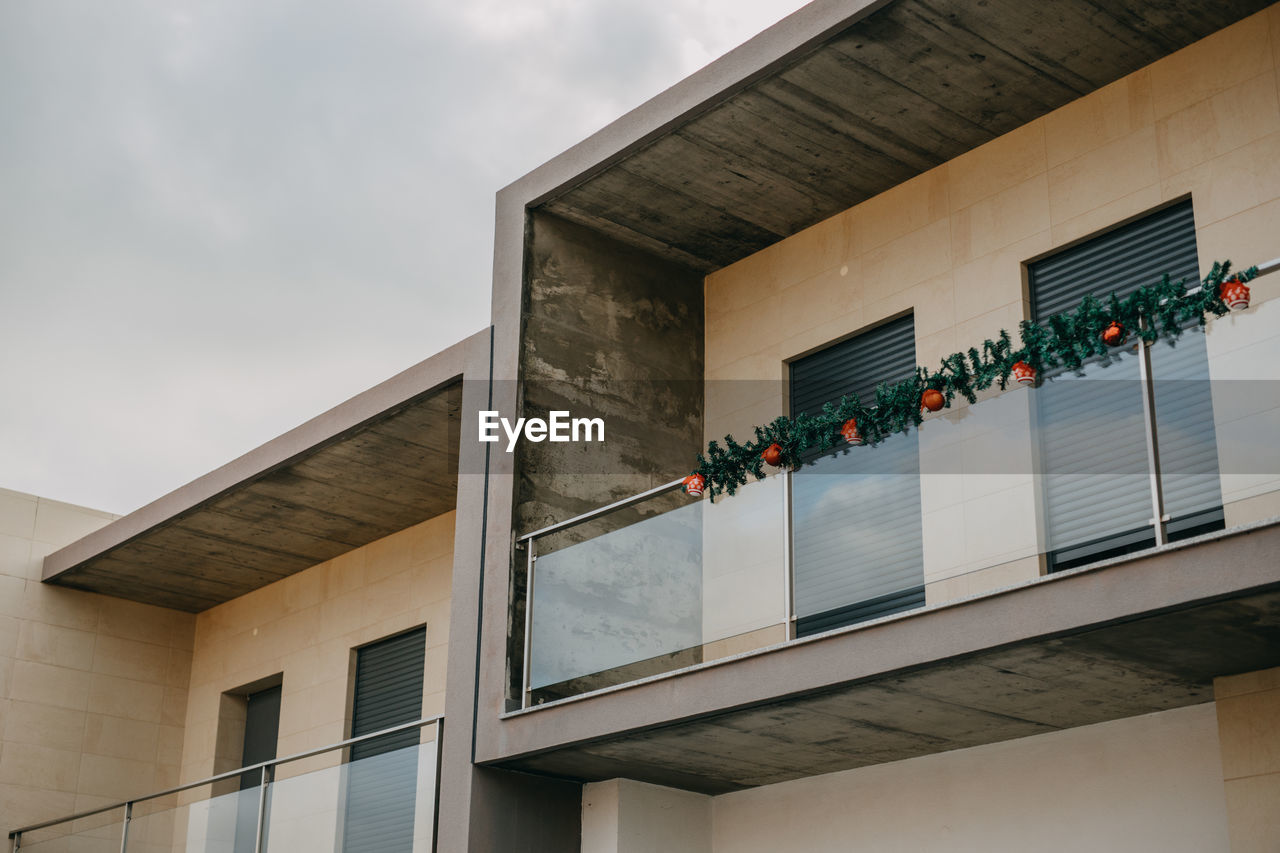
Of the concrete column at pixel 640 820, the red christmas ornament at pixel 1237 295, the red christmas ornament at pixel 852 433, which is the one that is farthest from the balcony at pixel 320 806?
the red christmas ornament at pixel 1237 295

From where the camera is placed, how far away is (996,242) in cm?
1103

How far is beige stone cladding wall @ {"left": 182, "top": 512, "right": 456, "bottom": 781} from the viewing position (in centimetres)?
1505

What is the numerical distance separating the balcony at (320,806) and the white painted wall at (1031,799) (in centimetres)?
131

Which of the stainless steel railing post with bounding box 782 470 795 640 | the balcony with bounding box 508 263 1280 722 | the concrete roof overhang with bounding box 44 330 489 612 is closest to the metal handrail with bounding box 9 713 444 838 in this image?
the balcony with bounding box 508 263 1280 722

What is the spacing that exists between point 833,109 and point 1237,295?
4.17 meters

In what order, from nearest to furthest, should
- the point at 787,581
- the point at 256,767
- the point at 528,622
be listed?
the point at 787,581
the point at 528,622
the point at 256,767

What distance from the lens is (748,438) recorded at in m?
12.3

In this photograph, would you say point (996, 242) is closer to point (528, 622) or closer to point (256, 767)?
point (528, 622)

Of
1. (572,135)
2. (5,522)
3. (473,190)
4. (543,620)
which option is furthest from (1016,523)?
(572,135)

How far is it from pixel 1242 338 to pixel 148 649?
43.9 feet

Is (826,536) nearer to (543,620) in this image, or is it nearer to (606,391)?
(543,620)

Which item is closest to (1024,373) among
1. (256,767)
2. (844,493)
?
(844,493)

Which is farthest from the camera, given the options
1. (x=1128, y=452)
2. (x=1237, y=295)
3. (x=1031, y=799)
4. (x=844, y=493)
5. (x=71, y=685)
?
(x=71, y=685)

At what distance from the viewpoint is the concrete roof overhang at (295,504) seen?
43.3 ft
